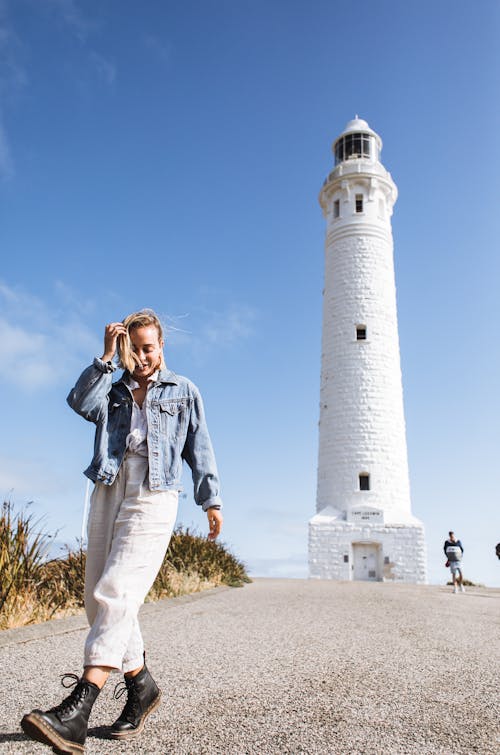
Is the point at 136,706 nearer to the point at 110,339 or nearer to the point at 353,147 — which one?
the point at 110,339

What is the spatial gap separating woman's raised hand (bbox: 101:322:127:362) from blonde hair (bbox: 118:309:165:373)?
2.7 inches

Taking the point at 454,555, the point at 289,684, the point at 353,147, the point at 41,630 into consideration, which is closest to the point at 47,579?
the point at 41,630

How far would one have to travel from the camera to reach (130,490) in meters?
2.99

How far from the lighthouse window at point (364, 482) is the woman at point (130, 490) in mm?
17750

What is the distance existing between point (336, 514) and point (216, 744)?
1828 cm

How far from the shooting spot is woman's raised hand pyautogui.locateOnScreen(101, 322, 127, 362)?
10.2 ft

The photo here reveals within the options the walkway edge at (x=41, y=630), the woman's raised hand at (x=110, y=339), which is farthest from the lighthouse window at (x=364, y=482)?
the woman's raised hand at (x=110, y=339)

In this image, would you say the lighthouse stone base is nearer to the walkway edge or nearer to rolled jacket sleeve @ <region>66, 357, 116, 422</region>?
the walkway edge

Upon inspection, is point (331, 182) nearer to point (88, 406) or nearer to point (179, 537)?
point (179, 537)

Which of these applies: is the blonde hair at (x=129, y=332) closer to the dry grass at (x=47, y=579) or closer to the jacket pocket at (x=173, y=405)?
the jacket pocket at (x=173, y=405)

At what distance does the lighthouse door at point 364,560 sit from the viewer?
20.1 m

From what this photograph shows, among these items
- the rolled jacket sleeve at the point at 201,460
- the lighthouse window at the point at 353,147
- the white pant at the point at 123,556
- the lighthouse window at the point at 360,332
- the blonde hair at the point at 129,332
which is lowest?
the white pant at the point at 123,556

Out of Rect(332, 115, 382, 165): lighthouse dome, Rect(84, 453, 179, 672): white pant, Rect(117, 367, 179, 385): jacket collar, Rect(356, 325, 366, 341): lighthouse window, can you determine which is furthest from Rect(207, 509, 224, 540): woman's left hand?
Rect(332, 115, 382, 165): lighthouse dome

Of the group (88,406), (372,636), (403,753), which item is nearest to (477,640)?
(372,636)
